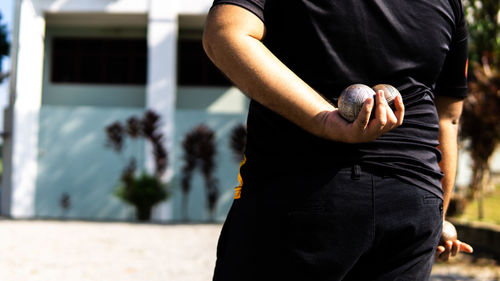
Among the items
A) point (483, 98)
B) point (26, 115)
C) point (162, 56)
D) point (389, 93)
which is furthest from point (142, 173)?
point (389, 93)

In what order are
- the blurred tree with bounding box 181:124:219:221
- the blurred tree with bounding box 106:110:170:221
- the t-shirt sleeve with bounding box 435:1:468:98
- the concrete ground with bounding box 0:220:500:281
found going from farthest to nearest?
the blurred tree with bounding box 181:124:219:221 → the blurred tree with bounding box 106:110:170:221 → the concrete ground with bounding box 0:220:500:281 → the t-shirt sleeve with bounding box 435:1:468:98

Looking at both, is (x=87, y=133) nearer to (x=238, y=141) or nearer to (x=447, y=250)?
(x=238, y=141)

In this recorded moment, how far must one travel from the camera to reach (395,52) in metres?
1.37

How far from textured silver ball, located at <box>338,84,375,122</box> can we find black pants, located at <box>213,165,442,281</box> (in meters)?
0.16

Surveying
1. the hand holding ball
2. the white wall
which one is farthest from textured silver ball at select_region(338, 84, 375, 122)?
the white wall

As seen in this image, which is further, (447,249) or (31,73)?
(31,73)

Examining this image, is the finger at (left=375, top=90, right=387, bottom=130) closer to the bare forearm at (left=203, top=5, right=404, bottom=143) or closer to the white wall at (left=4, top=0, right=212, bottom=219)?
the bare forearm at (left=203, top=5, right=404, bottom=143)

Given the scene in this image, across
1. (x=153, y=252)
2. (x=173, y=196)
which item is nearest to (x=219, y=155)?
(x=173, y=196)

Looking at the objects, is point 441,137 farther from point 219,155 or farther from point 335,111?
point 219,155

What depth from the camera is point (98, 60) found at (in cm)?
1692

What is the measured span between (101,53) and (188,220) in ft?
19.3

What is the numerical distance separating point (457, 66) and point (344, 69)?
1.63 feet

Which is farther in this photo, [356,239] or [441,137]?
[441,137]

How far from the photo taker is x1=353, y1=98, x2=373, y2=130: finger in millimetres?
1121
